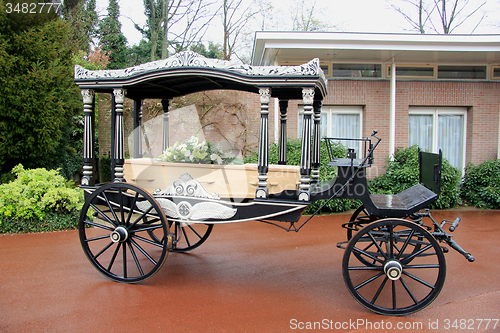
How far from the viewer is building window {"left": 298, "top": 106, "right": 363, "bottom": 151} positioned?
28.1 feet

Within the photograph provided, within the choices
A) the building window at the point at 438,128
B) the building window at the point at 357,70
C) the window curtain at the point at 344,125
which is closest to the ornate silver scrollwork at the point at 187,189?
the window curtain at the point at 344,125

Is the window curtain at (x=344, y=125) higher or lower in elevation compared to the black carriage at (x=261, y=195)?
higher

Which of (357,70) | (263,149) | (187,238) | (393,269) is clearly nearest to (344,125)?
(357,70)

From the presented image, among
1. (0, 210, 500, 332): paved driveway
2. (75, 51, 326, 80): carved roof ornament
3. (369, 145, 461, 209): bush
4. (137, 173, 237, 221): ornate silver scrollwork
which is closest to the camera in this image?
(0, 210, 500, 332): paved driveway

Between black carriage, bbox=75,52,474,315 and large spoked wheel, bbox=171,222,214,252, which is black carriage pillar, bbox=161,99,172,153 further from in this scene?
large spoked wheel, bbox=171,222,214,252

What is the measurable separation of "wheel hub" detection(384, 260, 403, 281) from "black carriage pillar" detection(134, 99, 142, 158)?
3498 mm

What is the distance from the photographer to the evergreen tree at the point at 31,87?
621cm

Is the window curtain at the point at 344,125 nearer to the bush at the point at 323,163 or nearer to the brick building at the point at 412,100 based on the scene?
the brick building at the point at 412,100

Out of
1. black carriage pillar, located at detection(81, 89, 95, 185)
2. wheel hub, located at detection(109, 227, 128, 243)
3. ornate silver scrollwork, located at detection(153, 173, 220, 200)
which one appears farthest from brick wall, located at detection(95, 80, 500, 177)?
wheel hub, located at detection(109, 227, 128, 243)

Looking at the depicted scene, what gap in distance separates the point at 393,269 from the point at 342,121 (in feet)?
20.5

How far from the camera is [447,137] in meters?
8.73

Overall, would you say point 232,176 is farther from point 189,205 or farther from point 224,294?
point 224,294

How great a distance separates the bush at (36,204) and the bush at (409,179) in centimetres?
640

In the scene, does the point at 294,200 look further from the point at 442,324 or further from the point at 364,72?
the point at 364,72
